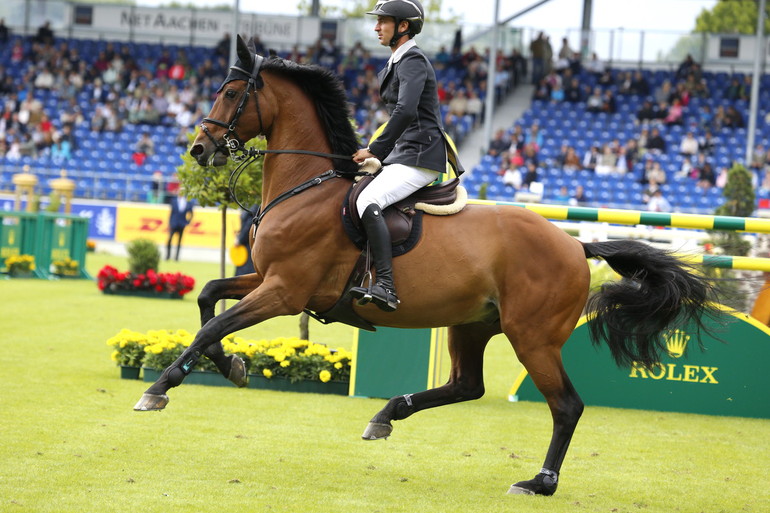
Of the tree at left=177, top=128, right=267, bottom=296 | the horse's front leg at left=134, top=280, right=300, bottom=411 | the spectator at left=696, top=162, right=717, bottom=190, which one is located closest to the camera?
the horse's front leg at left=134, top=280, right=300, bottom=411

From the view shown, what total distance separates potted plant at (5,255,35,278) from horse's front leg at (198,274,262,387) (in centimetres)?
1401

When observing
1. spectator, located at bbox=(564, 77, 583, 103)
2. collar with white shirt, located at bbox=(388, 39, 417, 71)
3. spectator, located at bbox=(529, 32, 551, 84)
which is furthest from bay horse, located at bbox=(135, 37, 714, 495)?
spectator, located at bbox=(529, 32, 551, 84)

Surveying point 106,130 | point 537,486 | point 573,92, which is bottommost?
point 537,486

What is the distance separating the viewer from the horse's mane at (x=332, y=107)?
6.08 m

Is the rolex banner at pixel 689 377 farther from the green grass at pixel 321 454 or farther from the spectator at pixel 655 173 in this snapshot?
the spectator at pixel 655 173

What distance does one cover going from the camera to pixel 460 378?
643 centimetres

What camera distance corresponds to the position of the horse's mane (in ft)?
19.9

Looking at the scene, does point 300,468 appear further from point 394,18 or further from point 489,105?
point 489,105

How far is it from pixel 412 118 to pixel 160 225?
21.4 metres

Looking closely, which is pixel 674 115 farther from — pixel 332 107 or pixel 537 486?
pixel 537 486

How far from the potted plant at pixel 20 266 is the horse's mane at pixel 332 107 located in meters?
14.2

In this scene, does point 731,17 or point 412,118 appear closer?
point 412,118

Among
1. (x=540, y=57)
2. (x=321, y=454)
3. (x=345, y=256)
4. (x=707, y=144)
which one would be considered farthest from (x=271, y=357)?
(x=540, y=57)

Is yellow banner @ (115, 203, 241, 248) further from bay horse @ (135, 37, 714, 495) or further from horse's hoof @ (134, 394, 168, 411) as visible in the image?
horse's hoof @ (134, 394, 168, 411)
